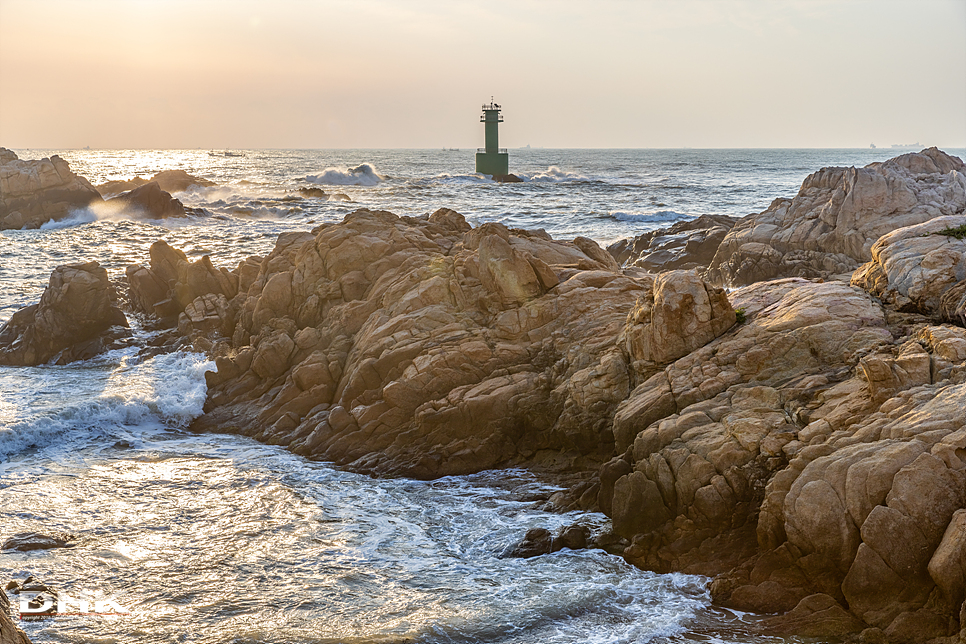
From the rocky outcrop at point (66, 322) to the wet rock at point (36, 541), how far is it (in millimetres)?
13709

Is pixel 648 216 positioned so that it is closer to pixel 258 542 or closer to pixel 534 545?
pixel 534 545

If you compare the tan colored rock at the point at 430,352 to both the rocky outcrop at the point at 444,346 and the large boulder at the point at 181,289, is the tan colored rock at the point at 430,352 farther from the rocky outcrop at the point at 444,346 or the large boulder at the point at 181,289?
the large boulder at the point at 181,289

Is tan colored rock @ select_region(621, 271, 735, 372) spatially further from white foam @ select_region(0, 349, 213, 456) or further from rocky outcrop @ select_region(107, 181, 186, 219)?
rocky outcrop @ select_region(107, 181, 186, 219)

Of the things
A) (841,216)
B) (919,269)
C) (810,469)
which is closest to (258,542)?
(810,469)

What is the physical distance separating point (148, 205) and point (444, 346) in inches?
2092

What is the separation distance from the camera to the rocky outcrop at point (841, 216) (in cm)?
2486

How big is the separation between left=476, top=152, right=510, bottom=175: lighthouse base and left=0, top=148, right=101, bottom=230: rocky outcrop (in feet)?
175

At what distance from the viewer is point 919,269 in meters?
14.0

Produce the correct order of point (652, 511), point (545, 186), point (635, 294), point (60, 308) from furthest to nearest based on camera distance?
point (545, 186), point (60, 308), point (635, 294), point (652, 511)

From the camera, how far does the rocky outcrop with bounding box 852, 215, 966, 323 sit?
13555 millimetres

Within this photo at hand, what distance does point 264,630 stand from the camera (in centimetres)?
1071

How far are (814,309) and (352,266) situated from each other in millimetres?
14025

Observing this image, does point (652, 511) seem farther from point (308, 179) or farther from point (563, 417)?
point (308, 179)

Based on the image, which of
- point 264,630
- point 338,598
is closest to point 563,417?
point 338,598
